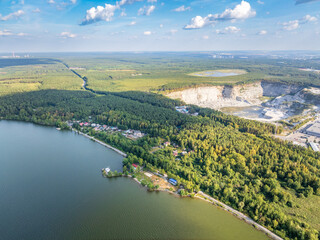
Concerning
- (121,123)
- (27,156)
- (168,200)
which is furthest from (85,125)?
(168,200)

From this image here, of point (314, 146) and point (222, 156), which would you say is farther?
point (314, 146)

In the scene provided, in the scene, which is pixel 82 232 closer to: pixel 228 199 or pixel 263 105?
pixel 228 199

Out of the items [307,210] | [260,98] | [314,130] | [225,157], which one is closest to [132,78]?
[260,98]

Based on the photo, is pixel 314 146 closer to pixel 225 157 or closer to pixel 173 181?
pixel 225 157

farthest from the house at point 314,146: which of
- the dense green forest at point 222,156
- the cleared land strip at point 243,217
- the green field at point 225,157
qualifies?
the cleared land strip at point 243,217

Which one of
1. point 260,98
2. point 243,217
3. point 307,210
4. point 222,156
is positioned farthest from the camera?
point 260,98

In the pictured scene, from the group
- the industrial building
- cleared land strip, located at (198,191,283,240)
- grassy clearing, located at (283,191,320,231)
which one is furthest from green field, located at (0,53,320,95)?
grassy clearing, located at (283,191,320,231)
